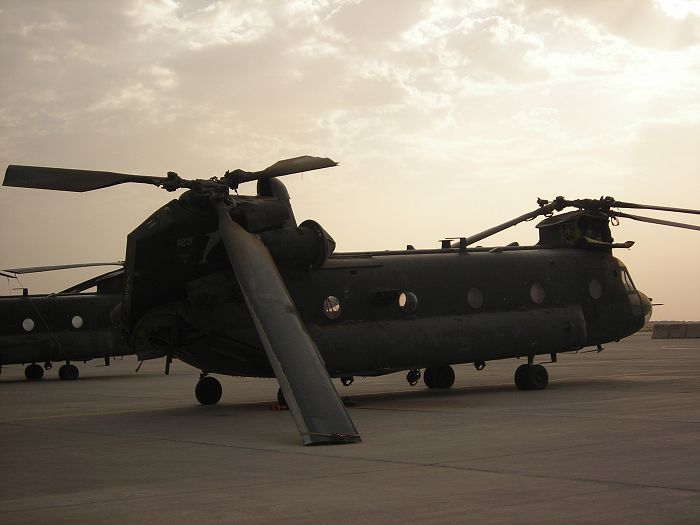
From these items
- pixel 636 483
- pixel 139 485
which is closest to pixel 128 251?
pixel 139 485

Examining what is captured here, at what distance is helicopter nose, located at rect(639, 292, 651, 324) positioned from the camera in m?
24.9

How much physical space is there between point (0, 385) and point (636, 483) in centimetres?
2775

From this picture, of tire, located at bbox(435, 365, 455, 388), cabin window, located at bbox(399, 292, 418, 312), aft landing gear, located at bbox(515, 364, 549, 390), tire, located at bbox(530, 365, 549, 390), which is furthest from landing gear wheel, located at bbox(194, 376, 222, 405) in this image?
tire, located at bbox(530, 365, 549, 390)

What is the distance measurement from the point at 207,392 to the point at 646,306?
38.9 feet

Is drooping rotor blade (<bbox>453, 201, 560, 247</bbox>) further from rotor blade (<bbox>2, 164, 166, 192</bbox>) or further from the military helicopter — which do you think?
rotor blade (<bbox>2, 164, 166, 192</bbox>)

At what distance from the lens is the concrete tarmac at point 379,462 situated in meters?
8.47

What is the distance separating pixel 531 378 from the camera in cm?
2198

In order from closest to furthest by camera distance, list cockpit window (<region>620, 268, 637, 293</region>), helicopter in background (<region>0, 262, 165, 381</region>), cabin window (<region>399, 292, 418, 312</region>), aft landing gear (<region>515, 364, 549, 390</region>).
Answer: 1. cabin window (<region>399, 292, 418, 312</region>)
2. aft landing gear (<region>515, 364, 549, 390</region>)
3. cockpit window (<region>620, 268, 637, 293</region>)
4. helicopter in background (<region>0, 262, 165, 381</region>)

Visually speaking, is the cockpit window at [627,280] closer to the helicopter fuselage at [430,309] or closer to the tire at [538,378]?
the helicopter fuselage at [430,309]

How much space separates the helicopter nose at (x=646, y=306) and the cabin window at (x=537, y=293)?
367 cm

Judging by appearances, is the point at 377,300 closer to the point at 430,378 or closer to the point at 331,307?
the point at 331,307

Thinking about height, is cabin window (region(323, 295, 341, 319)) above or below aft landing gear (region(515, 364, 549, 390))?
above

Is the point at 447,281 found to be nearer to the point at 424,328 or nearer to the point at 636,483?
the point at 424,328

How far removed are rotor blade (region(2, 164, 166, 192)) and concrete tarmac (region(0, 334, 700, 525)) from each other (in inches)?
164
